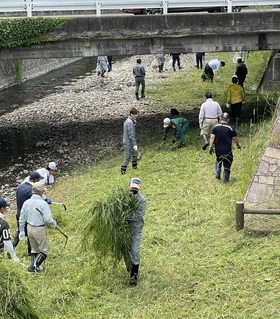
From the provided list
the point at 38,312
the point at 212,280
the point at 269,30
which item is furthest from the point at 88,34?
the point at 38,312

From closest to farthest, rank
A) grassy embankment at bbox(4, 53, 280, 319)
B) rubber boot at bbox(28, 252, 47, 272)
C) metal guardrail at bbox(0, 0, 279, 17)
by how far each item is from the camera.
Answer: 1. grassy embankment at bbox(4, 53, 280, 319)
2. rubber boot at bbox(28, 252, 47, 272)
3. metal guardrail at bbox(0, 0, 279, 17)

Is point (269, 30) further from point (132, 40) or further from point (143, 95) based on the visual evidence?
point (143, 95)

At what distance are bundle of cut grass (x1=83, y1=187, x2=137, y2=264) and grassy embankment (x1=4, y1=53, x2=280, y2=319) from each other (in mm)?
259

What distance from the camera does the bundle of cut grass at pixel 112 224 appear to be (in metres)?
8.25

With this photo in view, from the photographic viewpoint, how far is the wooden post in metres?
9.37

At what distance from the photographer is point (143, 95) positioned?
22797mm

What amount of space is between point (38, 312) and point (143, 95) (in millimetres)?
16597

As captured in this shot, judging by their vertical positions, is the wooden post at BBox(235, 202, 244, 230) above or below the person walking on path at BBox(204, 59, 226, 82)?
below

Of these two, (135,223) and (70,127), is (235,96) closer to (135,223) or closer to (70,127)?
(70,127)

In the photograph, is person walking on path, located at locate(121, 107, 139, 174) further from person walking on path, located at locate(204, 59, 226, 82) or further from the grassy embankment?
person walking on path, located at locate(204, 59, 226, 82)

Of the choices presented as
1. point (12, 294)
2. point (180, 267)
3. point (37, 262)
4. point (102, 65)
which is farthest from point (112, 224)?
point (102, 65)

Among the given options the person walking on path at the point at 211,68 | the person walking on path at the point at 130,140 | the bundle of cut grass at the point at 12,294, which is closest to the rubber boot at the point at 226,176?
the person walking on path at the point at 130,140

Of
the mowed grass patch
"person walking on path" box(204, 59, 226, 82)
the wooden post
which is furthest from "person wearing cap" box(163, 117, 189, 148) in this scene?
"person walking on path" box(204, 59, 226, 82)

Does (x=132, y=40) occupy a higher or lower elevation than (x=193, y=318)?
higher
